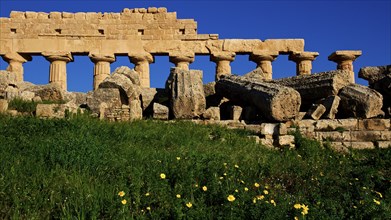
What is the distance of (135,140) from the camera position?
8.46 metres

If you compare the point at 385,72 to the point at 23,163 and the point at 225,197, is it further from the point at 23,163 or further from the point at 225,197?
the point at 23,163

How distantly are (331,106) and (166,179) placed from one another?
26.0 ft

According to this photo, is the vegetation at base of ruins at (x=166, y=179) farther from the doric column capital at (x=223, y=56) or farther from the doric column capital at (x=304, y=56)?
the doric column capital at (x=304, y=56)

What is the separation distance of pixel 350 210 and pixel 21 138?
5.82 m

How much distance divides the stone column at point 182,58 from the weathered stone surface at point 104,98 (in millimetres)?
9040

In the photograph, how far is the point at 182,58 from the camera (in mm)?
20906

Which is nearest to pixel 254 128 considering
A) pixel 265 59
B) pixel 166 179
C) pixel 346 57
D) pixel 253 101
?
pixel 253 101

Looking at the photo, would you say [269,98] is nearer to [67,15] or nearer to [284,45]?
[284,45]

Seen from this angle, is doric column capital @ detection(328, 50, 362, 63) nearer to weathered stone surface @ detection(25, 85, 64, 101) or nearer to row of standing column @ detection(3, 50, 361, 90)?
row of standing column @ detection(3, 50, 361, 90)

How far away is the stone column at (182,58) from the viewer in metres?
21.0

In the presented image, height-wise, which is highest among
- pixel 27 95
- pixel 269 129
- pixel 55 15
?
pixel 55 15

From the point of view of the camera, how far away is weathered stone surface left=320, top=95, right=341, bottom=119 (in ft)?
38.0

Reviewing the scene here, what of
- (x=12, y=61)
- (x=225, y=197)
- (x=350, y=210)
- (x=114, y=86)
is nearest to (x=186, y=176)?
(x=225, y=197)

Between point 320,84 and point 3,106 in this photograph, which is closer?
point 3,106
